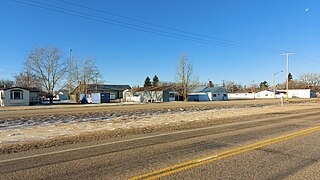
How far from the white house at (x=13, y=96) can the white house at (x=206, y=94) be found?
161 feet

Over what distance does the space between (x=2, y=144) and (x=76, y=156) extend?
3662 millimetres

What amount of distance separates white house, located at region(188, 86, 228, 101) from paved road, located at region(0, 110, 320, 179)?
2703 inches

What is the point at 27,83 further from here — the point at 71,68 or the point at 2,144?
the point at 2,144

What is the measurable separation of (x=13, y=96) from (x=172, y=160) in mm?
44364

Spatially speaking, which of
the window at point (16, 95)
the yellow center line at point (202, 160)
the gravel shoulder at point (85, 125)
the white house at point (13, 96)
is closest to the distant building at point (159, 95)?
the white house at point (13, 96)

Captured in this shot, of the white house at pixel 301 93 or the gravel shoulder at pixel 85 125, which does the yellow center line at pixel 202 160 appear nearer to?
the gravel shoulder at pixel 85 125

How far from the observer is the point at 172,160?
5.72m

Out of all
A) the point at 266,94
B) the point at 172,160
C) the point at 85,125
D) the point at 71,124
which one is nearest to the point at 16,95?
the point at 71,124

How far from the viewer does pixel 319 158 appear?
230 inches

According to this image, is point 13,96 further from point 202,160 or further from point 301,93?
point 301,93

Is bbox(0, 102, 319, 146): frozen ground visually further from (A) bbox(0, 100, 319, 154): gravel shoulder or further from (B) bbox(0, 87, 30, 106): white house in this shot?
(B) bbox(0, 87, 30, 106): white house

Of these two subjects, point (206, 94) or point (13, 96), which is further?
point (206, 94)

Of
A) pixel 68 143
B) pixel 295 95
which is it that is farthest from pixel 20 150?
pixel 295 95

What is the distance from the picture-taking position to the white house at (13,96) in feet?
132
